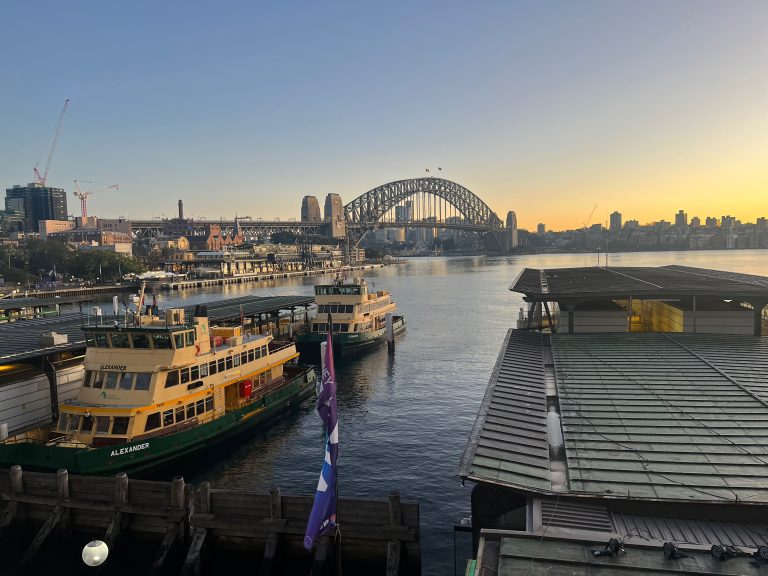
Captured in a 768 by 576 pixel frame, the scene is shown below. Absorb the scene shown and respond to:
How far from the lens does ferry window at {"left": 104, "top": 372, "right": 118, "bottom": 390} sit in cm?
2352

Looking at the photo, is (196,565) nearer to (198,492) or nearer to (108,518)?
(198,492)

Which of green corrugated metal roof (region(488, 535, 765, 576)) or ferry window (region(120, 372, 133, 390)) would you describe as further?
ferry window (region(120, 372, 133, 390))

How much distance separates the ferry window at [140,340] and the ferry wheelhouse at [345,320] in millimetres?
26004

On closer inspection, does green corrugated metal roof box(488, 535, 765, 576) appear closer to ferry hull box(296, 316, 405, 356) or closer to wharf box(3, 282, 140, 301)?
ferry hull box(296, 316, 405, 356)

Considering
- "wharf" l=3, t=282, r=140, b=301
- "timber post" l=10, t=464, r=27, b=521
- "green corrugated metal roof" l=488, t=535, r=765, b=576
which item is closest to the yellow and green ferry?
"timber post" l=10, t=464, r=27, b=521

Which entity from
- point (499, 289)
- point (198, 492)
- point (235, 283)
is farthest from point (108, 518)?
point (235, 283)

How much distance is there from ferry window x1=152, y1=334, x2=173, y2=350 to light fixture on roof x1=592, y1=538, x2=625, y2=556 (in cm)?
1944

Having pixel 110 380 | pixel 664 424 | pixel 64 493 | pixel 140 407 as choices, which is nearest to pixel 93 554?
pixel 64 493

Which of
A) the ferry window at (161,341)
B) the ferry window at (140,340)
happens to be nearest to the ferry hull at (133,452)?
the ferry window at (161,341)

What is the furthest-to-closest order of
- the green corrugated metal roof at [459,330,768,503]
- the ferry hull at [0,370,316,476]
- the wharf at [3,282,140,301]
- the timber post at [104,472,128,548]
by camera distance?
the wharf at [3,282,140,301] → the ferry hull at [0,370,316,476] → the timber post at [104,472,128,548] → the green corrugated metal roof at [459,330,768,503]

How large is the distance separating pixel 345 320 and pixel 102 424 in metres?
31.8

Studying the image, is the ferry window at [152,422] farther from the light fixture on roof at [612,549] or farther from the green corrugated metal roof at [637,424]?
the light fixture on roof at [612,549]

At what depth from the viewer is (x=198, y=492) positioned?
16.8 m

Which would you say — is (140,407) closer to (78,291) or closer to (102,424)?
(102,424)
